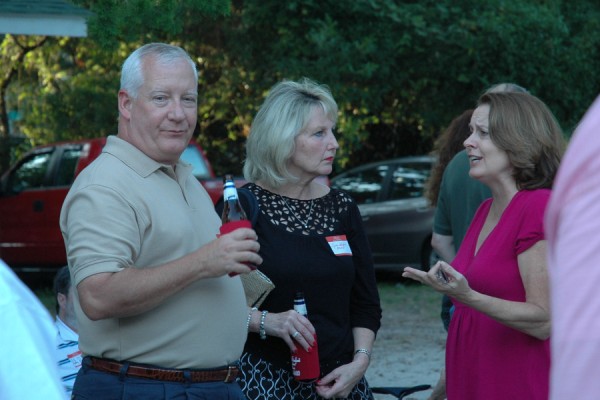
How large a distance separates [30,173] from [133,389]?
1099cm

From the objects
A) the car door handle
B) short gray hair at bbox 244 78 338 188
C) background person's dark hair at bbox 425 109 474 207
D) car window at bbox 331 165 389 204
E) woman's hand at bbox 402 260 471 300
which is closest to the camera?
woman's hand at bbox 402 260 471 300

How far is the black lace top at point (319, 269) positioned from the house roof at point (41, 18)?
4635 millimetres

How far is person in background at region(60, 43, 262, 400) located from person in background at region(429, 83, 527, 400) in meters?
2.17

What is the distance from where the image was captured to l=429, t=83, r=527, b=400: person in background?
16.9 feet

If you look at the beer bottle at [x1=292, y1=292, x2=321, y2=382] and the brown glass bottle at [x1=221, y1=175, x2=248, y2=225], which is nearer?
the brown glass bottle at [x1=221, y1=175, x2=248, y2=225]

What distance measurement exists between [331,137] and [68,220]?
140 centimetres

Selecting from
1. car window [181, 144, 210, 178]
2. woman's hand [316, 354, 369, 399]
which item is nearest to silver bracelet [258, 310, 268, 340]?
woman's hand [316, 354, 369, 399]

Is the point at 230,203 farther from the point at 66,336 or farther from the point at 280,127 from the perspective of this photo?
the point at 66,336

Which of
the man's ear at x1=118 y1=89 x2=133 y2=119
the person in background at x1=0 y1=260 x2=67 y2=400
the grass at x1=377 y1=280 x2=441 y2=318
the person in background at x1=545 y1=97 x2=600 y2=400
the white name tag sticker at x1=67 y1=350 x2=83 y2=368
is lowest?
the grass at x1=377 y1=280 x2=441 y2=318

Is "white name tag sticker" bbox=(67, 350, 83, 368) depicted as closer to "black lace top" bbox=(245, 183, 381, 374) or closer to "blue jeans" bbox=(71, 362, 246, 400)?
"black lace top" bbox=(245, 183, 381, 374)

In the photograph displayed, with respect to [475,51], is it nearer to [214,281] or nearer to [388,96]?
[388,96]

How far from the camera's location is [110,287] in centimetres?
282

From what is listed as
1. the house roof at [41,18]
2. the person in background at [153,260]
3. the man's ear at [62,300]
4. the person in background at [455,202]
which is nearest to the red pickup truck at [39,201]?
the house roof at [41,18]

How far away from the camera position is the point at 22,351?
1.40 m
